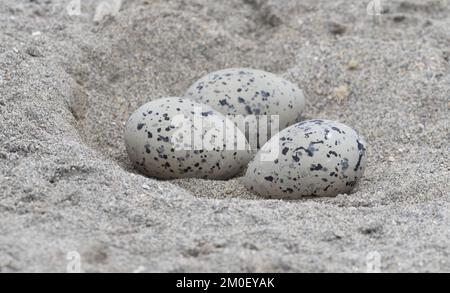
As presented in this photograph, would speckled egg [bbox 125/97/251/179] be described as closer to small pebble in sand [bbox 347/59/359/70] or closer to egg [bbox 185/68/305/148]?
egg [bbox 185/68/305/148]

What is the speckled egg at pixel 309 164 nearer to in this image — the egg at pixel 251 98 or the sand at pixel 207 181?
the sand at pixel 207 181

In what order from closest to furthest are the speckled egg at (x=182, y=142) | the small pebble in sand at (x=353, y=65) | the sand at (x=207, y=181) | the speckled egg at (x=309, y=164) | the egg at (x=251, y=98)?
the sand at (x=207, y=181) → the speckled egg at (x=309, y=164) → the speckled egg at (x=182, y=142) → the egg at (x=251, y=98) → the small pebble in sand at (x=353, y=65)

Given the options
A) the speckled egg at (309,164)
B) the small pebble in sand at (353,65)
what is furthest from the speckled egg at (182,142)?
the small pebble in sand at (353,65)

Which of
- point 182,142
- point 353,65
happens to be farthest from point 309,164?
point 353,65

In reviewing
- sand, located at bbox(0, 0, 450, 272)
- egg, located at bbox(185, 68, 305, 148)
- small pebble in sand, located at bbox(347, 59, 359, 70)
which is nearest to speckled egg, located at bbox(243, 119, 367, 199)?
sand, located at bbox(0, 0, 450, 272)
